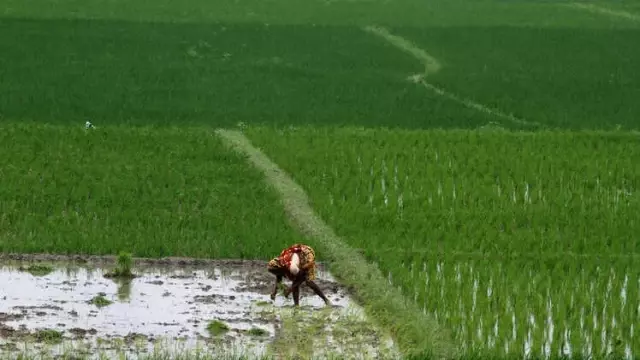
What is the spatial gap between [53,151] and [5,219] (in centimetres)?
248

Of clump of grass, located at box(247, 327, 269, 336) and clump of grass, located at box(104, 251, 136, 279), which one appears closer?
clump of grass, located at box(247, 327, 269, 336)

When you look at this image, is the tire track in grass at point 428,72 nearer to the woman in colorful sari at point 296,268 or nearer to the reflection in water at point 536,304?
the reflection in water at point 536,304

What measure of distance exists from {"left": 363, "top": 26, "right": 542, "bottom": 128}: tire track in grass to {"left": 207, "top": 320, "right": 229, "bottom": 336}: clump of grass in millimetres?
8904

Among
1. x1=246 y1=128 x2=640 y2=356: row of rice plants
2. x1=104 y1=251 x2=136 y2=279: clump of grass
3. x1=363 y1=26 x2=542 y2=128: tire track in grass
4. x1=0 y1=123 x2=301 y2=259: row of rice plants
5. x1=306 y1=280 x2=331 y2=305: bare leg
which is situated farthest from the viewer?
x1=363 y1=26 x2=542 y2=128: tire track in grass

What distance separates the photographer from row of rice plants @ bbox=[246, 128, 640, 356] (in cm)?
789

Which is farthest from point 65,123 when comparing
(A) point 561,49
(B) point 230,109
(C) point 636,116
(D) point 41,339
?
(A) point 561,49

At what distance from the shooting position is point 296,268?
316 inches

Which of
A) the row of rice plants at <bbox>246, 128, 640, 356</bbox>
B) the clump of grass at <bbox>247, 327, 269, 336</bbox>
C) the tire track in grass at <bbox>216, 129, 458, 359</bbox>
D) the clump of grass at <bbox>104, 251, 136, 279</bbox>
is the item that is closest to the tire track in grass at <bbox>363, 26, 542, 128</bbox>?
the row of rice plants at <bbox>246, 128, 640, 356</bbox>

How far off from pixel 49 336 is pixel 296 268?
145 cm

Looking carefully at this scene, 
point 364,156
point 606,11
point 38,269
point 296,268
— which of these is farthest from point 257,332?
point 606,11

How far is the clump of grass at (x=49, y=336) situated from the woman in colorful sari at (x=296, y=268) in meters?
1.36

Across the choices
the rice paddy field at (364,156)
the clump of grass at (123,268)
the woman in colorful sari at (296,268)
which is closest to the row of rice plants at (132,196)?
the rice paddy field at (364,156)

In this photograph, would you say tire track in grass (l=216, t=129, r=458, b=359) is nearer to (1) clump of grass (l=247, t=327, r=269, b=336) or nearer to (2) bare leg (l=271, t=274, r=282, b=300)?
(2) bare leg (l=271, t=274, r=282, b=300)

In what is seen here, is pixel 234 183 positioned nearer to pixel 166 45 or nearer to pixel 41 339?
pixel 41 339
